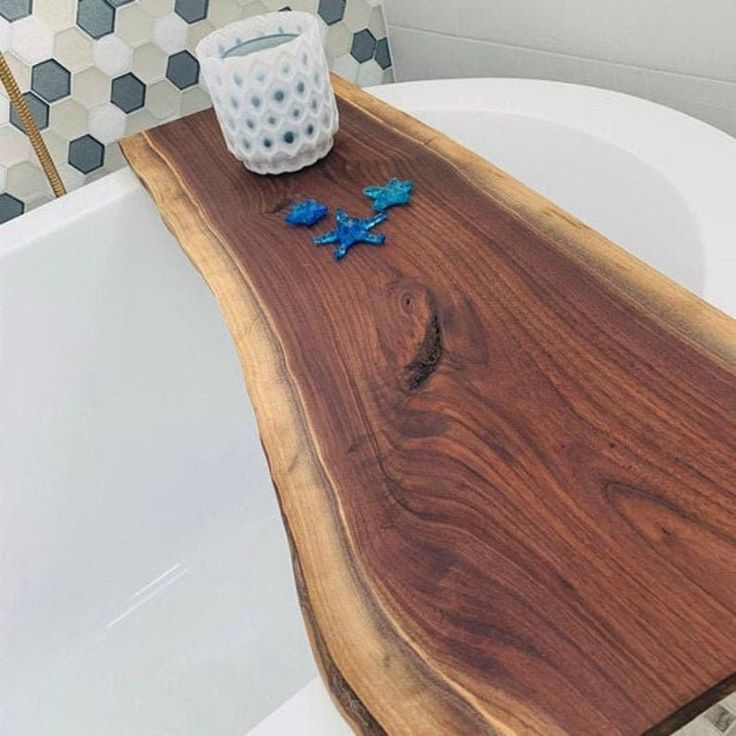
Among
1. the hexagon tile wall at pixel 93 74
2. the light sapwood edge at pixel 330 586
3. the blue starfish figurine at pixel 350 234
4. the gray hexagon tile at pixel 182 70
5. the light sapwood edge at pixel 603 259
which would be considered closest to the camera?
the light sapwood edge at pixel 330 586

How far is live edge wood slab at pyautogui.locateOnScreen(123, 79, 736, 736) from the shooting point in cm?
45

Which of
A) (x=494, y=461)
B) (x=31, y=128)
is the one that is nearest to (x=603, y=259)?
(x=494, y=461)

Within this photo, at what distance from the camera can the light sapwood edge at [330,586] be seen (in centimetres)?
44

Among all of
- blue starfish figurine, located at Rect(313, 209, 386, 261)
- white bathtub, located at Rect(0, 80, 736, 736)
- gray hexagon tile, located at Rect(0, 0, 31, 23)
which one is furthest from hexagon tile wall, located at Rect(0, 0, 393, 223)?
blue starfish figurine, located at Rect(313, 209, 386, 261)

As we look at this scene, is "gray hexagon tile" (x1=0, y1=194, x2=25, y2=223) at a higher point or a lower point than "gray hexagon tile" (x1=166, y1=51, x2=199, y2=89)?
lower

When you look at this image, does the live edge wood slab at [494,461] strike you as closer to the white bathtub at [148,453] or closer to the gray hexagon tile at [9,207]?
the white bathtub at [148,453]

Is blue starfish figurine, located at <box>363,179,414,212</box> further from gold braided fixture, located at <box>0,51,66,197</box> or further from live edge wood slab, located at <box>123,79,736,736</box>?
gold braided fixture, located at <box>0,51,66,197</box>

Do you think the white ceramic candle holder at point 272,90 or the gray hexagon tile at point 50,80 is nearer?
the white ceramic candle holder at point 272,90

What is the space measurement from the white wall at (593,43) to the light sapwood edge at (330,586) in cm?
56

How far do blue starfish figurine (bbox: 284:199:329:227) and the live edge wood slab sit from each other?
0.01 metres

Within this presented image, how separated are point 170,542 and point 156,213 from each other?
426mm

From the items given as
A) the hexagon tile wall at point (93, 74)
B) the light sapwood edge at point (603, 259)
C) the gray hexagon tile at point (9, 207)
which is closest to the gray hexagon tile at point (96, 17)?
the hexagon tile wall at point (93, 74)

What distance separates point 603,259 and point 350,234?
0.23 m

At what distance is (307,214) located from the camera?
0.88 meters
